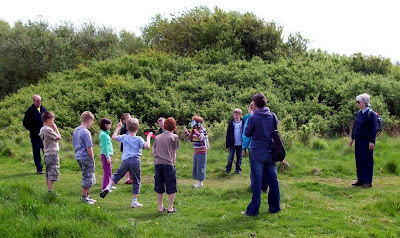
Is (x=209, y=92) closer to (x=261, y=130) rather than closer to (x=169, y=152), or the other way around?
(x=169, y=152)

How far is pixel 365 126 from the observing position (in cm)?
1030

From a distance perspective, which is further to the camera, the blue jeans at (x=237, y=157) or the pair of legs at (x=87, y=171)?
the blue jeans at (x=237, y=157)

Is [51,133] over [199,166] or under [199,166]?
over

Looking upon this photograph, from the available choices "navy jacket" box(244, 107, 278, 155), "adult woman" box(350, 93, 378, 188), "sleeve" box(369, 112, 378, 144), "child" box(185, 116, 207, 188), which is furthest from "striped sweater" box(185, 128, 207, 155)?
"sleeve" box(369, 112, 378, 144)

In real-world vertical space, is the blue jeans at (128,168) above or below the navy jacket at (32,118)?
below

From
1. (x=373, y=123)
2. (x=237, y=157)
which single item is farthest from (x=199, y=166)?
(x=373, y=123)

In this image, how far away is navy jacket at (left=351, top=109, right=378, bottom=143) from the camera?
33.2ft

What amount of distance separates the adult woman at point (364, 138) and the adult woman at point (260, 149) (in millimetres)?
3634

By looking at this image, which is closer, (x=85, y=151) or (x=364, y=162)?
(x=85, y=151)

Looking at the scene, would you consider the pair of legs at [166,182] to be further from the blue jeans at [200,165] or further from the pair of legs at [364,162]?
the pair of legs at [364,162]

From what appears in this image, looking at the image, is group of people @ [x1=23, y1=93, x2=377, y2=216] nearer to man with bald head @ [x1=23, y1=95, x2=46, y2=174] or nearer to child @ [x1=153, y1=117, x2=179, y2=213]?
child @ [x1=153, y1=117, x2=179, y2=213]

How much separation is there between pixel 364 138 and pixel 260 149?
4034mm

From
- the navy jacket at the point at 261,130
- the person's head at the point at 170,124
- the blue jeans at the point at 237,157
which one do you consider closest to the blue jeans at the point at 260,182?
the navy jacket at the point at 261,130

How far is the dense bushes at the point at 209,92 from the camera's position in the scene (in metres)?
19.7
